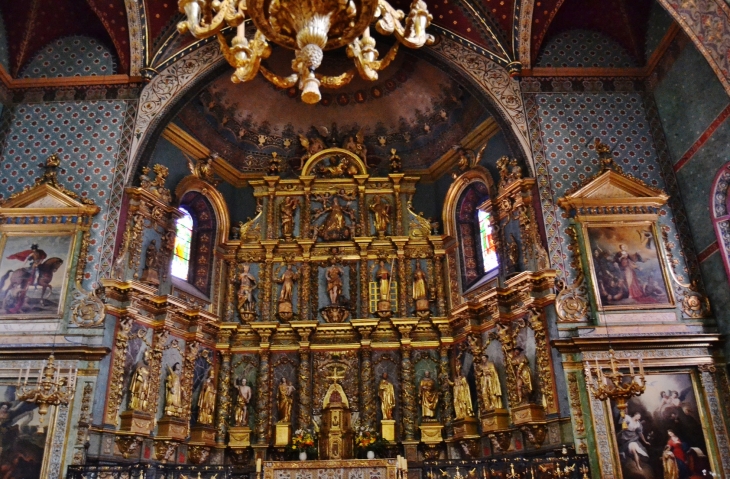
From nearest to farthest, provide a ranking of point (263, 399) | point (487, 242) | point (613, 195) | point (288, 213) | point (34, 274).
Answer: point (34, 274) → point (613, 195) → point (263, 399) → point (487, 242) → point (288, 213)

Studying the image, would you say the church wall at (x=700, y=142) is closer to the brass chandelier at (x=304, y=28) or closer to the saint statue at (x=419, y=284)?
the saint statue at (x=419, y=284)

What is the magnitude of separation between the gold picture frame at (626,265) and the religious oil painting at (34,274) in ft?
37.7

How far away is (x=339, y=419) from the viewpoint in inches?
613

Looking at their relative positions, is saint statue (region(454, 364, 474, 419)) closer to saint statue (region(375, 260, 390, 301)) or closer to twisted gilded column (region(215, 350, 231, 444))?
saint statue (region(375, 260, 390, 301))

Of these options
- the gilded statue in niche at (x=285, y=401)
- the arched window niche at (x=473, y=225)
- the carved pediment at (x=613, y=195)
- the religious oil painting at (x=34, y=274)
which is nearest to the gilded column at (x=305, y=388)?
the gilded statue in niche at (x=285, y=401)

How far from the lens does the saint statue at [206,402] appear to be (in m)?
15.5

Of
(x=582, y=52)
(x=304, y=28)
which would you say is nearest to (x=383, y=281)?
(x=582, y=52)

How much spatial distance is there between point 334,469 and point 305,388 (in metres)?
3.83

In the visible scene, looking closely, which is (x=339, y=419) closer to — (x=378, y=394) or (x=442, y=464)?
(x=378, y=394)

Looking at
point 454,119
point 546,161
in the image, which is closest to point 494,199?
point 546,161

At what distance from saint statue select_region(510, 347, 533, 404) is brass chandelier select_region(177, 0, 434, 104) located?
307 inches

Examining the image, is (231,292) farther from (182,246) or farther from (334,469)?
(334,469)

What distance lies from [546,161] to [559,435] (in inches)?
244

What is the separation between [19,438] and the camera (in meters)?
12.5
